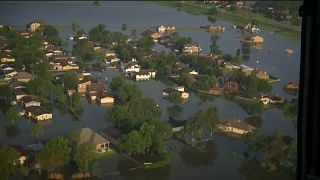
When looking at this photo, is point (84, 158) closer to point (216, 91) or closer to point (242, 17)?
point (216, 91)

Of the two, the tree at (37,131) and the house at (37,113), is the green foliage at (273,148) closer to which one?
the tree at (37,131)

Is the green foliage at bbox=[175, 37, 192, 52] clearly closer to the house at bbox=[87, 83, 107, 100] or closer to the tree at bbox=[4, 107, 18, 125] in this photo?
the house at bbox=[87, 83, 107, 100]

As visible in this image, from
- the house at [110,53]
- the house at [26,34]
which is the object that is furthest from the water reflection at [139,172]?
the house at [26,34]

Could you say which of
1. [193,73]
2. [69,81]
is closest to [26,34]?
[69,81]

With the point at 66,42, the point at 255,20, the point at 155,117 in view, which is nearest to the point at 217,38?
the point at 255,20

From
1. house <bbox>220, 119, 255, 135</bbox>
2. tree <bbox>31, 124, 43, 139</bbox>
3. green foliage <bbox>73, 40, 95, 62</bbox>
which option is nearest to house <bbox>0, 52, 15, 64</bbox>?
green foliage <bbox>73, 40, 95, 62</bbox>
